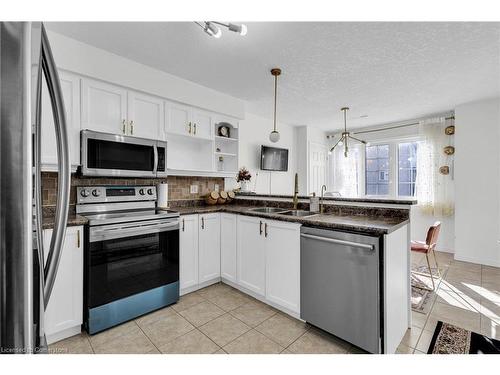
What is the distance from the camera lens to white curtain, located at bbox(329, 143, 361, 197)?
5.52 meters

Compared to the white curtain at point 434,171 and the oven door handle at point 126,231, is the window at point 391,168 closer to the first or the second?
the white curtain at point 434,171

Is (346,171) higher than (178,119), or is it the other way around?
(178,119)

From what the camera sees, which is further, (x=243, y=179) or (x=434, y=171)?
(x=434, y=171)

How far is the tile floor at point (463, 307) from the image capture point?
1897 millimetres

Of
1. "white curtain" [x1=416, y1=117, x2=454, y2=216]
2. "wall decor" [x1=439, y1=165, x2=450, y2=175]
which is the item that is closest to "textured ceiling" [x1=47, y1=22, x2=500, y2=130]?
"white curtain" [x1=416, y1=117, x2=454, y2=216]

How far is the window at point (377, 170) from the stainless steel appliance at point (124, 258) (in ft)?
15.2

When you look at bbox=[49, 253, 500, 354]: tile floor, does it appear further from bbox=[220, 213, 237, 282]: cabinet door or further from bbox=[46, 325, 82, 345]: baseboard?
bbox=[220, 213, 237, 282]: cabinet door

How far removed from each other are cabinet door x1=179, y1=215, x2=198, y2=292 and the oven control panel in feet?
1.97

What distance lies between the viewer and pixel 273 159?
4781 millimetres

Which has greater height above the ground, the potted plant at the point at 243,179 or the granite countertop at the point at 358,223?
the potted plant at the point at 243,179

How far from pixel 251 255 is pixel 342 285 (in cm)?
97

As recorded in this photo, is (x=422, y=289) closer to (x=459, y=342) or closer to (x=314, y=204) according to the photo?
(x=459, y=342)

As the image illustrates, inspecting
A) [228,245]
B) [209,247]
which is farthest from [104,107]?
[228,245]

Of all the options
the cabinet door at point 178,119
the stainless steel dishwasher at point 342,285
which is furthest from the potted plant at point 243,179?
the stainless steel dishwasher at point 342,285
